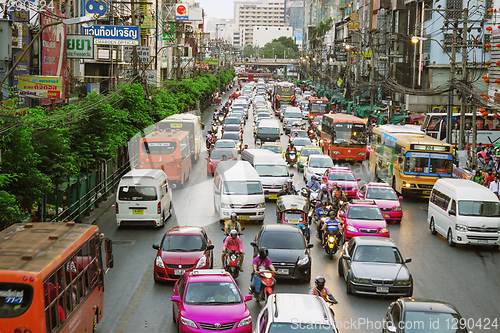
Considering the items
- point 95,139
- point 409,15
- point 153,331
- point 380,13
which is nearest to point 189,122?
point 95,139

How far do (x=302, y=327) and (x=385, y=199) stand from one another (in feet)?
55.4

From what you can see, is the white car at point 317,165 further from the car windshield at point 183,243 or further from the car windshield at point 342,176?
the car windshield at point 183,243

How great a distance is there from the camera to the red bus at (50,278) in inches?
335

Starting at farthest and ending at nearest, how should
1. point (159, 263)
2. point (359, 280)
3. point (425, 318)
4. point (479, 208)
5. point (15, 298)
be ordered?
point (479, 208)
point (159, 263)
point (359, 280)
point (425, 318)
point (15, 298)

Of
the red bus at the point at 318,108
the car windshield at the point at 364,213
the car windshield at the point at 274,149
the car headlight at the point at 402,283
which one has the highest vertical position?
the red bus at the point at 318,108

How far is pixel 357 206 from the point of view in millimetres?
21734

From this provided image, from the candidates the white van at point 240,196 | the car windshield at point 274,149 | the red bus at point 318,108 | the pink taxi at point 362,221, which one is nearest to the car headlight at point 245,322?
the pink taxi at point 362,221

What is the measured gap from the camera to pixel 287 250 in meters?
16.6

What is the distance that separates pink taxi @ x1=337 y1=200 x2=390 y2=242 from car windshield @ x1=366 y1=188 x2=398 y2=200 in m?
3.93

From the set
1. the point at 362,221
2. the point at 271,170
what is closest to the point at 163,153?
the point at 271,170

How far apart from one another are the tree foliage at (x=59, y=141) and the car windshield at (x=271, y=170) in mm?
6583

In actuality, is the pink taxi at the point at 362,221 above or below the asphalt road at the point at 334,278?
above

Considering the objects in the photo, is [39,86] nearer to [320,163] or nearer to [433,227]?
[320,163]

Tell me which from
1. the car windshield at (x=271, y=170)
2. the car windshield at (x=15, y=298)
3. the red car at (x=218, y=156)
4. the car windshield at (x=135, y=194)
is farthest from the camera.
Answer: the red car at (x=218, y=156)
